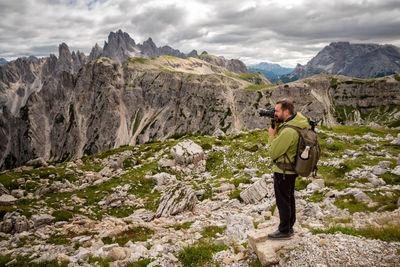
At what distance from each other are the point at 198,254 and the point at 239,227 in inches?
105

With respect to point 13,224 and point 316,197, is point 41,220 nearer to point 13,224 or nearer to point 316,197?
point 13,224

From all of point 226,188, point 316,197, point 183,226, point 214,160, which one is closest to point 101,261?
point 183,226

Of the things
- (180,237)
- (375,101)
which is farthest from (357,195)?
(375,101)

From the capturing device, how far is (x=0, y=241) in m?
12.4

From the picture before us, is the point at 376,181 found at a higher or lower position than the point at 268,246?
lower

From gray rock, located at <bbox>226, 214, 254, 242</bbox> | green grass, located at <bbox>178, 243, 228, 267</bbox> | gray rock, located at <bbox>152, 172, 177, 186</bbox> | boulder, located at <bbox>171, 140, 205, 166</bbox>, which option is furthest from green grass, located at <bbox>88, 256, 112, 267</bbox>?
boulder, located at <bbox>171, 140, 205, 166</bbox>

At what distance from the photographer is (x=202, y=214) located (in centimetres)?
1402

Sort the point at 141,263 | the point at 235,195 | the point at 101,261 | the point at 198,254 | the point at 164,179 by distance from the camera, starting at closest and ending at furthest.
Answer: the point at 198,254, the point at 141,263, the point at 101,261, the point at 235,195, the point at 164,179

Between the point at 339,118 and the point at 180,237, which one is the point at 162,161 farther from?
the point at 339,118

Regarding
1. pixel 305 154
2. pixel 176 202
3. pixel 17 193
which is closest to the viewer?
pixel 305 154

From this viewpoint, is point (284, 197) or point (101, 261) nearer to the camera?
point (284, 197)

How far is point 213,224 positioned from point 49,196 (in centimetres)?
1651

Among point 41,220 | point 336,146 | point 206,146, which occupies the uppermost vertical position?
point 206,146

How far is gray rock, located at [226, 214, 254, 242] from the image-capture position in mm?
9488
